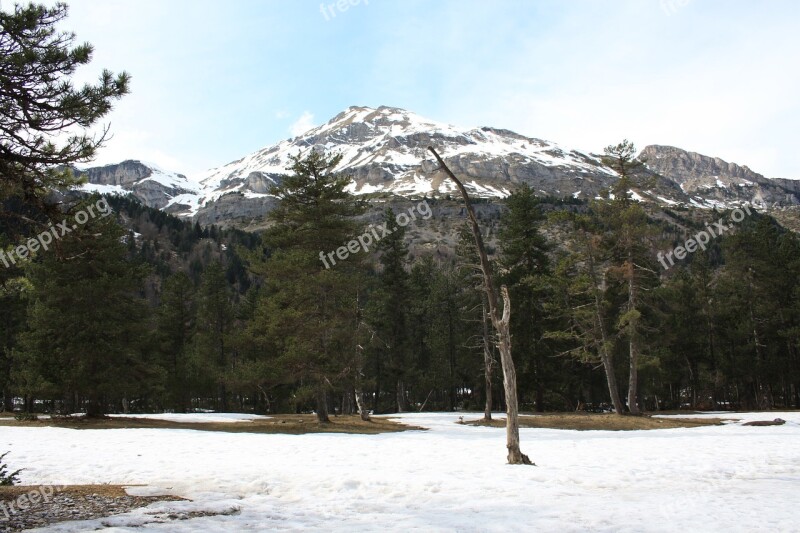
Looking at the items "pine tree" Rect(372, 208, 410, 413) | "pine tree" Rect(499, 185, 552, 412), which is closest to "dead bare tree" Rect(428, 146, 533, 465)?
"pine tree" Rect(499, 185, 552, 412)

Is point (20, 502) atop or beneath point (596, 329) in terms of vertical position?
beneath

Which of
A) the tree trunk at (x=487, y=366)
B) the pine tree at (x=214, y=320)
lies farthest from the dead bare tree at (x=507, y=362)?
the pine tree at (x=214, y=320)

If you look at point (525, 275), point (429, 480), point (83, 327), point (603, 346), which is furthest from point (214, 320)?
point (429, 480)

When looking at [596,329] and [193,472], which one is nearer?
[193,472]

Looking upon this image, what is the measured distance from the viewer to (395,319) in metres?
44.6

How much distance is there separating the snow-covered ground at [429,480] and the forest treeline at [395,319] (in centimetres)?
436

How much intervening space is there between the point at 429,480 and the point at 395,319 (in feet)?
112

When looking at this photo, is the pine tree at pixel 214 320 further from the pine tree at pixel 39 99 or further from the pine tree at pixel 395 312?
the pine tree at pixel 39 99

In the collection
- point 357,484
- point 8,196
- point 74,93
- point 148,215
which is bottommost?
point 357,484

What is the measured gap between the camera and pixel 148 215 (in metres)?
150

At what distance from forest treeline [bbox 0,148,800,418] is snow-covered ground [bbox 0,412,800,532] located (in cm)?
436

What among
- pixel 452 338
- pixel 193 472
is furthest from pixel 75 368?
pixel 452 338

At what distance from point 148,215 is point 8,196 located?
15623 centimetres

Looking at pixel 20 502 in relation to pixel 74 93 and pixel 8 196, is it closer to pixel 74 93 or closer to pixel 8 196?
pixel 8 196
